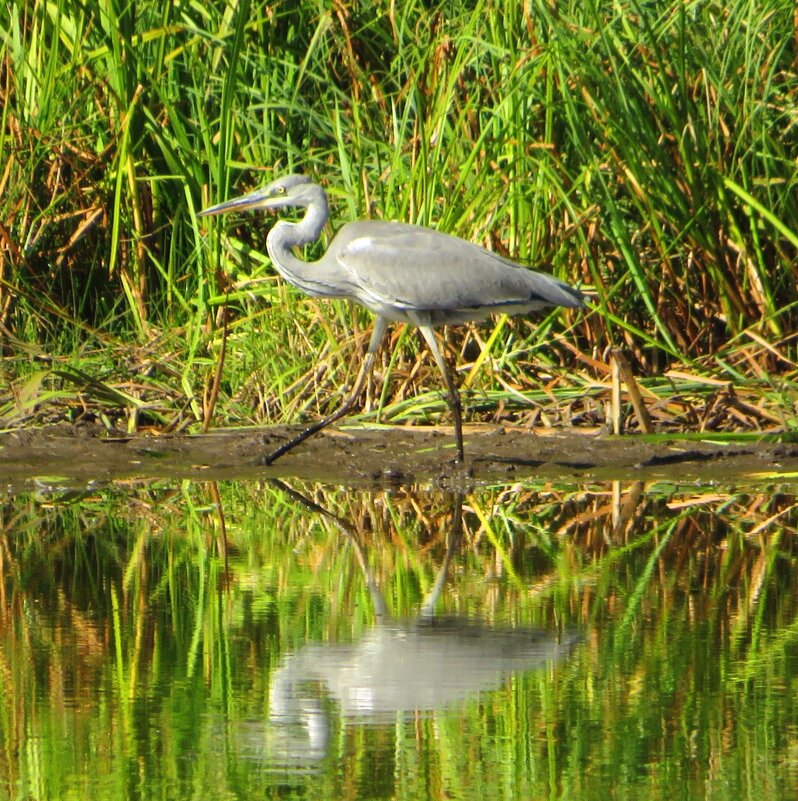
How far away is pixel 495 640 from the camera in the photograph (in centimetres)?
397

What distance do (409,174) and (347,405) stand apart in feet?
4.70

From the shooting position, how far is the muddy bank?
6598mm

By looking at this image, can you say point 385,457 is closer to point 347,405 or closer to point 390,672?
point 347,405

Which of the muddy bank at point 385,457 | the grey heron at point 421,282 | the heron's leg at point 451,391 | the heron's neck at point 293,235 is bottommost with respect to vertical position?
the muddy bank at point 385,457

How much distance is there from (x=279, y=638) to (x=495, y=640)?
53 centimetres

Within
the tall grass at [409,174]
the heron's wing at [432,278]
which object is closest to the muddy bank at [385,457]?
the tall grass at [409,174]

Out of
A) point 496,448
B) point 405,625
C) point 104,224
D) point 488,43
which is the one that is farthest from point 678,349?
point 405,625

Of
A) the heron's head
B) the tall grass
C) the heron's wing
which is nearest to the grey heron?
the heron's wing

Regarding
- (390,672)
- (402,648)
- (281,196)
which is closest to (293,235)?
(281,196)

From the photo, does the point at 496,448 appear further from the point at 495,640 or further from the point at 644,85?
the point at 495,640

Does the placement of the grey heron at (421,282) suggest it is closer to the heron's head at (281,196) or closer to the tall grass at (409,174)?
the heron's head at (281,196)

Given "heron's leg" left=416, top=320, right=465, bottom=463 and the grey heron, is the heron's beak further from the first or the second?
"heron's leg" left=416, top=320, right=465, bottom=463

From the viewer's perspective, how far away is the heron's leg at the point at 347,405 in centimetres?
Answer: 683

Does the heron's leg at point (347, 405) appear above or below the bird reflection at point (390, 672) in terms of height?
above
